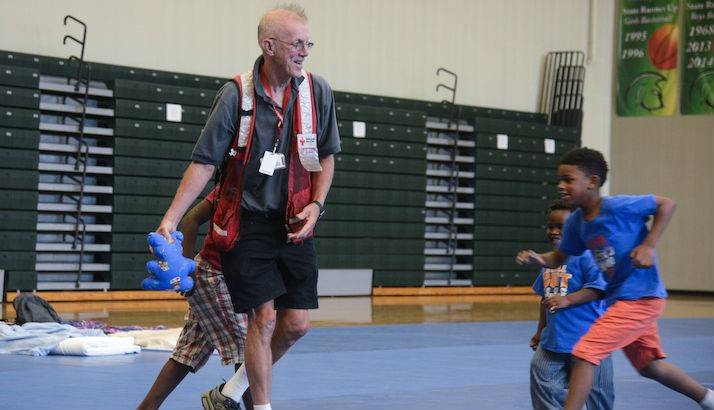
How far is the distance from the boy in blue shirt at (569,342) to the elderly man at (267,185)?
3.62 ft

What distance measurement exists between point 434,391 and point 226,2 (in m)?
10.6

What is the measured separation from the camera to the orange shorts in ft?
16.6

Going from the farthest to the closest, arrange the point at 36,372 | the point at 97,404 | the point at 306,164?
the point at 36,372 < the point at 97,404 < the point at 306,164

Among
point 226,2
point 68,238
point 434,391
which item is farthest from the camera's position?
point 226,2

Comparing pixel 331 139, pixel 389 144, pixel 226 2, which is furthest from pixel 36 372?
pixel 389 144

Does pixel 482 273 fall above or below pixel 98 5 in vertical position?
below

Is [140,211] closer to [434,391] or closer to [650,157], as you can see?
[434,391]

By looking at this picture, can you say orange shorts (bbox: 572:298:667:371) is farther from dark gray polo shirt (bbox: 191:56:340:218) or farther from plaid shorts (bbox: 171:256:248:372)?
plaid shorts (bbox: 171:256:248:372)

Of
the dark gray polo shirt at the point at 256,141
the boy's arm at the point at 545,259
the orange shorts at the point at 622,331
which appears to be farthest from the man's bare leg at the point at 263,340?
the orange shorts at the point at 622,331

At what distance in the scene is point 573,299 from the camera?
528cm

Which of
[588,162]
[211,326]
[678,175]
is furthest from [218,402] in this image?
[678,175]

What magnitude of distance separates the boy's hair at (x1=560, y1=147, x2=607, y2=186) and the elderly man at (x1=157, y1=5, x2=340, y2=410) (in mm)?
1112

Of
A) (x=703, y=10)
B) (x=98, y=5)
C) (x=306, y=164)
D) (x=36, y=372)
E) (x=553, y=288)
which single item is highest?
(x=703, y=10)

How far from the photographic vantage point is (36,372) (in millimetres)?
7957
